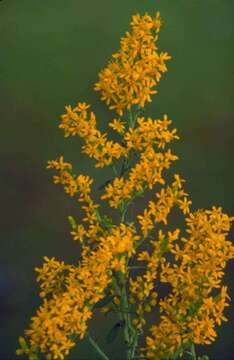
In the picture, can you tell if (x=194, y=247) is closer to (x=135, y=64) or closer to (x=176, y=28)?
(x=135, y=64)

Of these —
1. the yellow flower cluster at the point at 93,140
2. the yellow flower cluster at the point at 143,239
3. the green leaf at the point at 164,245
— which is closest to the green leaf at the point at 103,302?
the yellow flower cluster at the point at 143,239

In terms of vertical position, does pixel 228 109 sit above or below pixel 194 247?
above

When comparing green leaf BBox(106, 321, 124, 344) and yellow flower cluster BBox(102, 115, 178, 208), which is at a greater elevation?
yellow flower cluster BBox(102, 115, 178, 208)

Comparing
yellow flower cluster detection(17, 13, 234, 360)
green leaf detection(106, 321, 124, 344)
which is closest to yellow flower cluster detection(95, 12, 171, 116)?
yellow flower cluster detection(17, 13, 234, 360)

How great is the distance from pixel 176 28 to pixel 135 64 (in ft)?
1.61

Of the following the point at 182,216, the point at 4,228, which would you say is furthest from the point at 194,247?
the point at 4,228

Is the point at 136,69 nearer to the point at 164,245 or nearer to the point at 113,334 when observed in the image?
the point at 164,245

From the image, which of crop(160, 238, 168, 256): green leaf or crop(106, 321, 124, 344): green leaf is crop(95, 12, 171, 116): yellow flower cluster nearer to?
crop(160, 238, 168, 256): green leaf

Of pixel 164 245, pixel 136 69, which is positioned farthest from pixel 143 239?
pixel 136 69

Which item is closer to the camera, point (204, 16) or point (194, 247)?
point (194, 247)

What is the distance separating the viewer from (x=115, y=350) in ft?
5.89

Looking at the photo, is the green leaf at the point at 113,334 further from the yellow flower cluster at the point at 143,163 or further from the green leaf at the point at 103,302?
the yellow flower cluster at the point at 143,163

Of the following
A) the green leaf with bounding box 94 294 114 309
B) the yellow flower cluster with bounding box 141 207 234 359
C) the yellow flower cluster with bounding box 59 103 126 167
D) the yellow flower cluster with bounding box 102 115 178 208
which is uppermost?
the yellow flower cluster with bounding box 59 103 126 167

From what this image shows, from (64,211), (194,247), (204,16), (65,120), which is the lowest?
(194,247)
